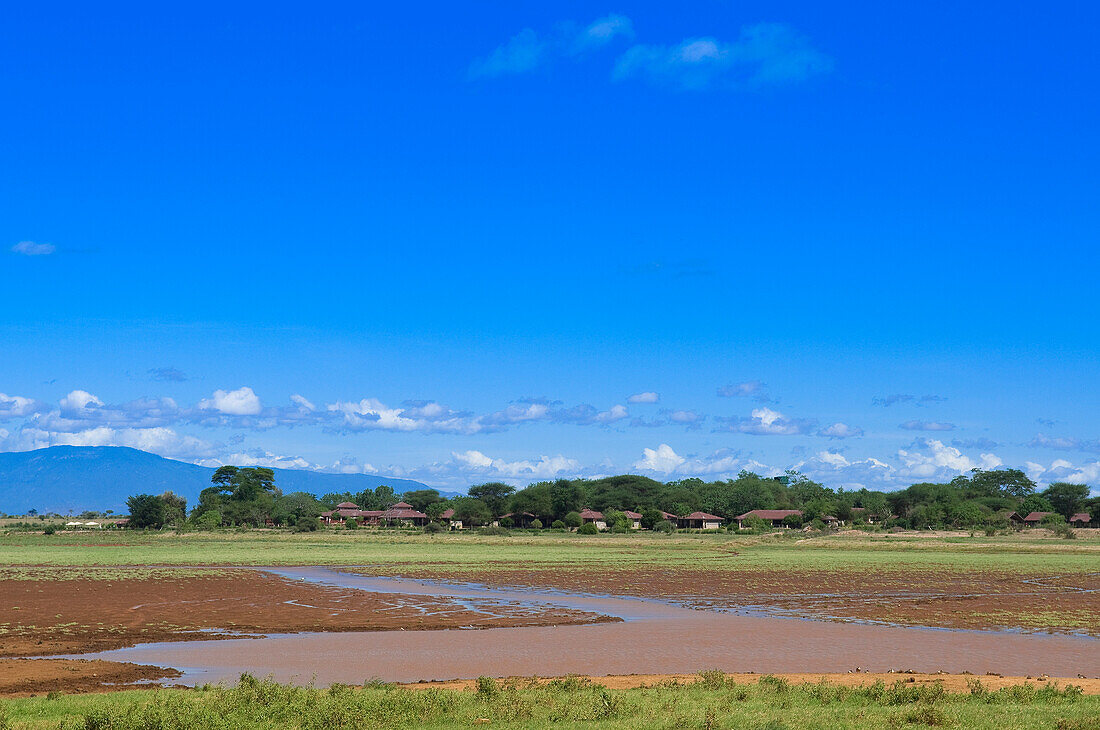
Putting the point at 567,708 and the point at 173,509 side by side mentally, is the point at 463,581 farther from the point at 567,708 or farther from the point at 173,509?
the point at 173,509

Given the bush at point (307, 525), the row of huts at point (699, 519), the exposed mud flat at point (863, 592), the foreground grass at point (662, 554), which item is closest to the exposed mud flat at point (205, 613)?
the exposed mud flat at point (863, 592)

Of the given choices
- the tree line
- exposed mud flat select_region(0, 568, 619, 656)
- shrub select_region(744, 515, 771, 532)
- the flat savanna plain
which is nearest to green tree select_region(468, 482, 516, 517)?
the tree line

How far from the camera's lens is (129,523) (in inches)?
5851

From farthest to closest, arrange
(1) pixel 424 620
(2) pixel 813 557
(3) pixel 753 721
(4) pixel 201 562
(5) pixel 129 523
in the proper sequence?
(5) pixel 129 523, (2) pixel 813 557, (4) pixel 201 562, (1) pixel 424 620, (3) pixel 753 721

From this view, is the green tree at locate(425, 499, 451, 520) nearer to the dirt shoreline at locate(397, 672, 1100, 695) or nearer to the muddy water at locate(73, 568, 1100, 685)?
the muddy water at locate(73, 568, 1100, 685)

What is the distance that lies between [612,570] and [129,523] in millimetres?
115682

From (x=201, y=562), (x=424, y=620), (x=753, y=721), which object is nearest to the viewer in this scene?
(x=753, y=721)

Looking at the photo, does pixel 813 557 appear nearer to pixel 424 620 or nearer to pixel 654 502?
pixel 424 620

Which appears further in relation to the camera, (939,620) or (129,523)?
(129,523)

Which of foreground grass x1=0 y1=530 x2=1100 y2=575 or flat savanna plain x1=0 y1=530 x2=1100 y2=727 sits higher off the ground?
flat savanna plain x1=0 y1=530 x2=1100 y2=727

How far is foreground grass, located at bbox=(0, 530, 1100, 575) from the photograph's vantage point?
65.0 m

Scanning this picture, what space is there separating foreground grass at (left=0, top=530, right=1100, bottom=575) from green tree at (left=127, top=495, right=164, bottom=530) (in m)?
31.6

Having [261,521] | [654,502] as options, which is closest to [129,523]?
[261,521]

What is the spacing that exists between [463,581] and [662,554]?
1368 inches
